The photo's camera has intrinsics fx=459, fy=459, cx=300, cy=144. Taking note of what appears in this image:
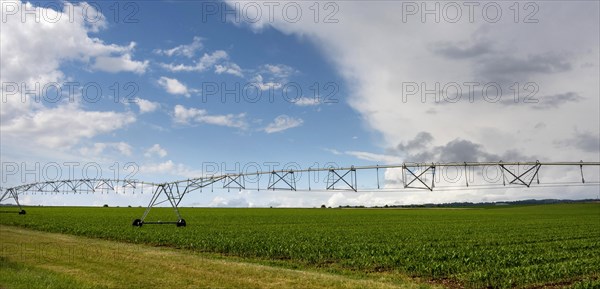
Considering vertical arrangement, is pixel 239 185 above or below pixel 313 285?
above

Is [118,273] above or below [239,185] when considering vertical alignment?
below

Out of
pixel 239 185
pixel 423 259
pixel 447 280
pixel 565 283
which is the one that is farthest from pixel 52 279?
pixel 239 185

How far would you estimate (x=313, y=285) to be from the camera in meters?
17.1

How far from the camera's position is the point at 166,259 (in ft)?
A: 77.0

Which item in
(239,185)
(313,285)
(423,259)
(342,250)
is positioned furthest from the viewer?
(239,185)

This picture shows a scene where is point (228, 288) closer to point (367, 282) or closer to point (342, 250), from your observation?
point (367, 282)

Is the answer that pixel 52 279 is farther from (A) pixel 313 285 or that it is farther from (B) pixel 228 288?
(A) pixel 313 285

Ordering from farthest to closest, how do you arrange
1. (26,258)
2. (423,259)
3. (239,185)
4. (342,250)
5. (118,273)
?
(239,185)
(342,250)
(423,259)
(26,258)
(118,273)

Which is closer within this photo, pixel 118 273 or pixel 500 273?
pixel 118 273

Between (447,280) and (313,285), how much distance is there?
6195 mm

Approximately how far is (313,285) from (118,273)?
791cm

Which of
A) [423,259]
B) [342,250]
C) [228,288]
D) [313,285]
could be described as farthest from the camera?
[342,250]

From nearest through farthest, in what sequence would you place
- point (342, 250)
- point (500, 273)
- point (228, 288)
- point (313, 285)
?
point (228, 288), point (313, 285), point (500, 273), point (342, 250)

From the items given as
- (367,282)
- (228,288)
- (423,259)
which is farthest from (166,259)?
(423,259)
